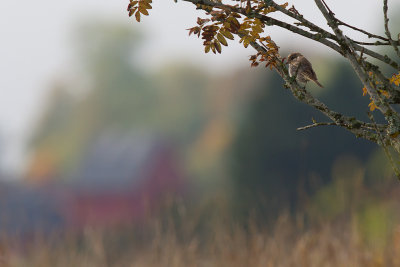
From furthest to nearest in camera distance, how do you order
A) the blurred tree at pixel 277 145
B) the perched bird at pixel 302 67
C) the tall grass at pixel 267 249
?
1. the blurred tree at pixel 277 145
2. the tall grass at pixel 267 249
3. the perched bird at pixel 302 67

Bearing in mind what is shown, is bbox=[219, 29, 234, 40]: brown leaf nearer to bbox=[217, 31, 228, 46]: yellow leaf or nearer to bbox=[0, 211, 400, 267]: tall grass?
bbox=[217, 31, 228, 46]: yellow leaf

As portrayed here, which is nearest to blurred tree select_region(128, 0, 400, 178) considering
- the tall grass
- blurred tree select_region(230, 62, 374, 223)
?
the tall grass

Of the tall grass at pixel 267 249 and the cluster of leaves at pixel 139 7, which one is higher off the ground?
the cluster of leaves at pixel 139 7

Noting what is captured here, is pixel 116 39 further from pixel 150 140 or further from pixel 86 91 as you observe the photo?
pixel 150 140

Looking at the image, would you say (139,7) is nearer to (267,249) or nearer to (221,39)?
(221,39)

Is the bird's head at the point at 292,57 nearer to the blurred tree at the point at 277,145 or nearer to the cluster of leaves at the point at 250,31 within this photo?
the cluster of leaves at the point at 250,31

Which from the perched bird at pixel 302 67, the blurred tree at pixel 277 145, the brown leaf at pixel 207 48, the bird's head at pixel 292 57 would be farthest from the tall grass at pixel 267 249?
the blurred tree at pixel 277 145

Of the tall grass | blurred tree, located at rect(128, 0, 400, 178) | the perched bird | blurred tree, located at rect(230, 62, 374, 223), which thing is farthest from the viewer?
blurred tree, located at rect(230, 62, 374, 223)

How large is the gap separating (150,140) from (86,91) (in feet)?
34.5

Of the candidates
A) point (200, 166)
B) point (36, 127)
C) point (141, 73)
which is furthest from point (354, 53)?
point (141, 73)

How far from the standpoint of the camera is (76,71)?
51344 millimetres

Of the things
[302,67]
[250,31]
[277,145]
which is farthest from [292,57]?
[277,145]

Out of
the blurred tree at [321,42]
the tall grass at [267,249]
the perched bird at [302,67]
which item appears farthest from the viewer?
the tall grass at [267,249]

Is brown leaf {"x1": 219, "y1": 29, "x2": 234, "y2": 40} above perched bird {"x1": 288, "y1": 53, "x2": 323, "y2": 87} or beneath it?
beneath
